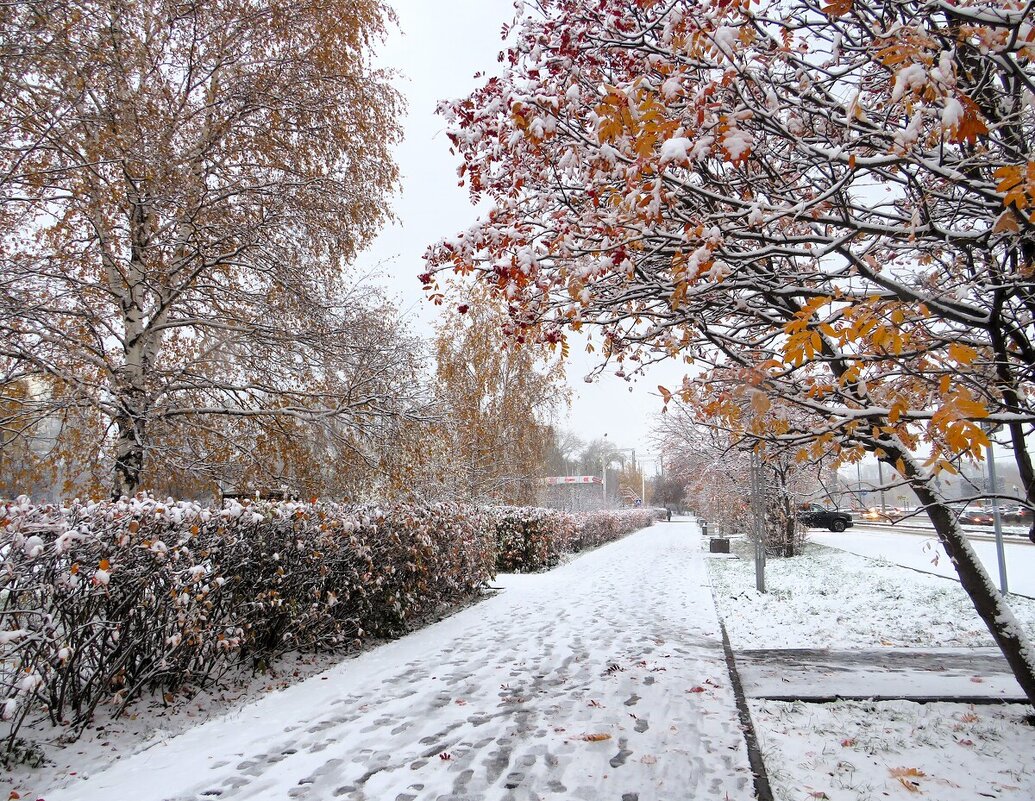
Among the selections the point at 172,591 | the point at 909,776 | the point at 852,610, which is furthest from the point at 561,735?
the point at 852,610

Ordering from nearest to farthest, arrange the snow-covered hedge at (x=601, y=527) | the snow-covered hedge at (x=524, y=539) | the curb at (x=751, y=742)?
the curb at (x=751, y=742) < the snow-covered hedge at (x=524, y=539) < the snow-covered hedge at (x=601, y=527)

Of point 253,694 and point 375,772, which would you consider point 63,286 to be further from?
point 375,772

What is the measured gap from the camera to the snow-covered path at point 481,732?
3.11 meters

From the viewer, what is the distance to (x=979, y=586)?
366cm

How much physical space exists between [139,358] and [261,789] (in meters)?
6.00

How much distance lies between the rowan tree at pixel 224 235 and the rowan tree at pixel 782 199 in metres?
4.72

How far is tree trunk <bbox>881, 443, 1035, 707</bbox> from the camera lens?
139 inches

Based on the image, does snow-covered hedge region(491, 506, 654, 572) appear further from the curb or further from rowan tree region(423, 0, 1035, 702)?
rowan tree region(423, 0, 1035, 702)

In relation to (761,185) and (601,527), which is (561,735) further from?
(601,527)

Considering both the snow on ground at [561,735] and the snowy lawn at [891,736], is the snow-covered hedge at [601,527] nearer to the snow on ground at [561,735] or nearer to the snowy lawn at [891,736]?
the snowy lawn at [891,736]

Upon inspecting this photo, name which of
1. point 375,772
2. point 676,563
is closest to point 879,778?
point 375,772

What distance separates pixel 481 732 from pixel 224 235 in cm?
642

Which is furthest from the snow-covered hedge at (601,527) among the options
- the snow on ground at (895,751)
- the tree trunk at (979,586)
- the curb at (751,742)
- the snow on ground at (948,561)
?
the tree trunk at (979,586)

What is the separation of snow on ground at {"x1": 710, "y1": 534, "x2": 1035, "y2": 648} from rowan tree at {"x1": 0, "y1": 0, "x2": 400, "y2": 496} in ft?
18.5
